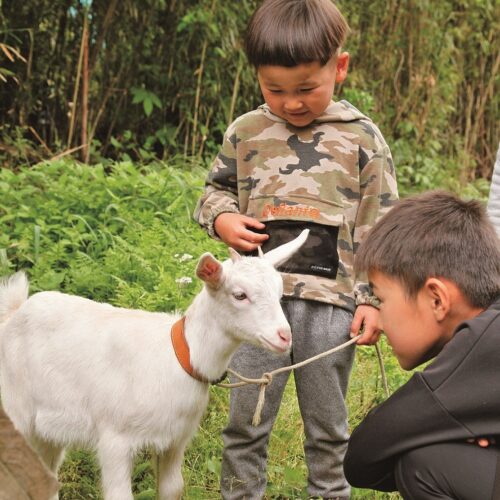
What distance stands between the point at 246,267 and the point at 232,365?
515mm

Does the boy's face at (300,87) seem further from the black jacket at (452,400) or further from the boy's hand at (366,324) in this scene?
the black jacket at (452,400)

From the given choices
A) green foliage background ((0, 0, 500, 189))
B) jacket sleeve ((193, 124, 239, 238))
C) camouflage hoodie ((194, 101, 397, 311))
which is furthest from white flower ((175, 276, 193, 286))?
green foliage background ((0, 0, 500, 189))

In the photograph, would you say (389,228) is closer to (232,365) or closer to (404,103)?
(232,365)

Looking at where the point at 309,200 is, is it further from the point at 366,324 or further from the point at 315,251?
the point at 366,324

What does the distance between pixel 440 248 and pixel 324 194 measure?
0.68m

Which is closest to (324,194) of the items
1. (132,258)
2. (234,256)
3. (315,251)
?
(315,251)

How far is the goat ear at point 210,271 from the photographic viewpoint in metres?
2.84

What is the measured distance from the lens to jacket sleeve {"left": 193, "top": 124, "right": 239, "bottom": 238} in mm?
3260

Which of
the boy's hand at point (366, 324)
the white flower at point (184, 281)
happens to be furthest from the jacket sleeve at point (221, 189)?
the white flower at point (184, 281)

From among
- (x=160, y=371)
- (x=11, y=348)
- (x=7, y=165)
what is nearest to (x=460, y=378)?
(x=160, y=371)

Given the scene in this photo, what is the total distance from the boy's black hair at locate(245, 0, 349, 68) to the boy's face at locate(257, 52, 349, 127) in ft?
0.08

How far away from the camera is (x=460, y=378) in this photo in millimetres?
2387

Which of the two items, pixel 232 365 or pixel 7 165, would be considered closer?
pixel 232 365

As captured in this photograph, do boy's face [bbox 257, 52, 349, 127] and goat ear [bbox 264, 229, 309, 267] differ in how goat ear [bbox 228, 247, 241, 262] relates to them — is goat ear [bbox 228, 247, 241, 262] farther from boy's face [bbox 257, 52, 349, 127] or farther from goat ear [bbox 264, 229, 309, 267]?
boy's face [bbox 257, 52, 349, 127]
